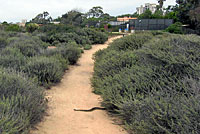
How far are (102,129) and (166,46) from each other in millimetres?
2494

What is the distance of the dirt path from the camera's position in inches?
150

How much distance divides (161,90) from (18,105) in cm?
259

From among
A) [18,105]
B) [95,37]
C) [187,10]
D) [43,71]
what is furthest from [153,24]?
[18,105]

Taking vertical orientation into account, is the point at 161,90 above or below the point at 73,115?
above

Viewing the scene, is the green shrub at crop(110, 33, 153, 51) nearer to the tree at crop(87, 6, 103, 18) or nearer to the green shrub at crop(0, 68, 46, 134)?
the green shrub at crop(0, 68, 46, 134)

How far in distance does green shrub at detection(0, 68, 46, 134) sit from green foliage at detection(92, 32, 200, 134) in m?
1.54

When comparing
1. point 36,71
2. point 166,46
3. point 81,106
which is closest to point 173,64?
point 166,46

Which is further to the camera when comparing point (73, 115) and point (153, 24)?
point (153, 24)

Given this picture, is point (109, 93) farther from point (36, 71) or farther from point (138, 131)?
point (36, 71)

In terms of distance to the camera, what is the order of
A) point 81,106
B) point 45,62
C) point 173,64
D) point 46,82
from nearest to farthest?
point 173,64 → point 81,106 → point 46,82 → point 45,62

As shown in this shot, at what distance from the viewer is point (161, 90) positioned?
368 centimetres

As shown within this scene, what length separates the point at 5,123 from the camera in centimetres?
270

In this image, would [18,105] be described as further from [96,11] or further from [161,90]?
[96,11]

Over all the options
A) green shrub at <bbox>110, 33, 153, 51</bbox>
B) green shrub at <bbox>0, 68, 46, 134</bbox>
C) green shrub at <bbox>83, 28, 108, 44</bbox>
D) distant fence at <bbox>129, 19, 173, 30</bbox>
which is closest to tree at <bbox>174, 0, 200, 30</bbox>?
distant fence at <bbox>129, 19, 173, 30</bbox>
